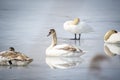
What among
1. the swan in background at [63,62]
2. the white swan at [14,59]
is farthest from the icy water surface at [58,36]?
the white swan at [14,59]

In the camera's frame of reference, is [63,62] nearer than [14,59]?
No

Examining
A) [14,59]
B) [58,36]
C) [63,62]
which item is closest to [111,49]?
[63,62]

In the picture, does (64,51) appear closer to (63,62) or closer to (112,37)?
(63,62)

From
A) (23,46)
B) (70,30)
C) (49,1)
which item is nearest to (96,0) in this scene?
(49,1)

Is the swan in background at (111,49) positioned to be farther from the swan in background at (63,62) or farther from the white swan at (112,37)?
the swan in background at (63,62)

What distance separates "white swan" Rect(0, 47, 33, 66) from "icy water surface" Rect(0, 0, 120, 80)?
13cm

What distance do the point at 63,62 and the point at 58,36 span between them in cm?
347

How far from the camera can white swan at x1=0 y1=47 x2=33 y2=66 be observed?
12047 millimetres

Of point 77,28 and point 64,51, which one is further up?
point 77,28

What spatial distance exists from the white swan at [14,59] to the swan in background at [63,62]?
0.46m

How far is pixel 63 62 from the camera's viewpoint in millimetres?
12469

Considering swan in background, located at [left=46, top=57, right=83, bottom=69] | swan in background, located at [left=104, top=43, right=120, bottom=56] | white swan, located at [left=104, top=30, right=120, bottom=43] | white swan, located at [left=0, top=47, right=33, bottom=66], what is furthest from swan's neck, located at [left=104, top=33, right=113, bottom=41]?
white swan, located at [left=0, top=47, right=33, bottom=66]

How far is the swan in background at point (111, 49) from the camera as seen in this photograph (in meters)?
13.5

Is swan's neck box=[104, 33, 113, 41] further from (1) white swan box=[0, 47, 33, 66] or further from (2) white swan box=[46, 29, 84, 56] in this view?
(1) white swan box=[0, 47, 33, 66]
